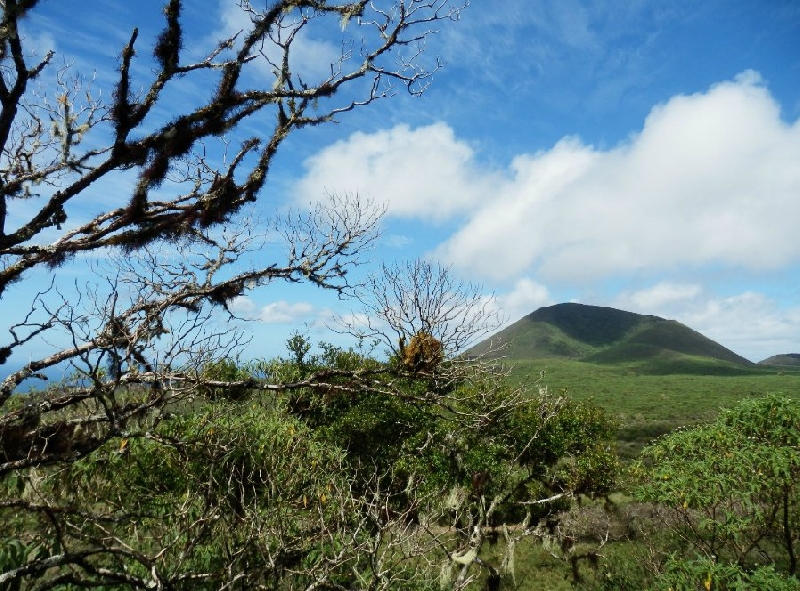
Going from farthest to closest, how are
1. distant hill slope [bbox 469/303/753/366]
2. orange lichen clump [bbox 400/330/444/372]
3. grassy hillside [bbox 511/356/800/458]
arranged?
distant hill slope [bbox 469/303/753/366]
grassy hillside [bbox 511/356/800/458]
orange lichen clump [bbox 400/330/444/372]

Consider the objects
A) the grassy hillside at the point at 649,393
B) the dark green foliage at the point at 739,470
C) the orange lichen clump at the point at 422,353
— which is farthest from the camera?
the grassy hillside at the point at 649,393

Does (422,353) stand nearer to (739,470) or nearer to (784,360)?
(739,470)

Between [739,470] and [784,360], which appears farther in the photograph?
[784,360]

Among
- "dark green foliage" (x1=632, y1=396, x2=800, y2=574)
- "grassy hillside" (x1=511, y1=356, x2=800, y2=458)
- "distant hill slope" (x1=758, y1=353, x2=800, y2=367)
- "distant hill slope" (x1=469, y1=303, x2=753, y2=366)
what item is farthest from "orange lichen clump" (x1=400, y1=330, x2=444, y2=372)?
"distant hill slope" (x1=758, y1=353, x2=800, y2=367)

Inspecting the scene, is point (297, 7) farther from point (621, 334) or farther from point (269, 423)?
point (621, 334)

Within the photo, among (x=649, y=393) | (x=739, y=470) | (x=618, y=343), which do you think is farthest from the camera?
(x=618, y=343)

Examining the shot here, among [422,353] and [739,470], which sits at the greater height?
[422,353]

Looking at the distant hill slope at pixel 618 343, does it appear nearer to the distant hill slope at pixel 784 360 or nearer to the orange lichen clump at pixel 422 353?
the distant hill slope at pixel 784 360

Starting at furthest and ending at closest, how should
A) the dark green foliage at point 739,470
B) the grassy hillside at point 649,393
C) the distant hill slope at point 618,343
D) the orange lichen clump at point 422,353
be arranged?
the distant hill slope at point 618,343 → the grassy hillside at point 649,393 → the orange lichen clump at point 422,353 → the dark green foliage at point 739,470

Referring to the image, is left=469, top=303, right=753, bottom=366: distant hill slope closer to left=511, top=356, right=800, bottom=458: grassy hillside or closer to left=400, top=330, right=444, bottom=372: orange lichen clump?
left=511, top=356, right=800, bottom=458: grassy hillside

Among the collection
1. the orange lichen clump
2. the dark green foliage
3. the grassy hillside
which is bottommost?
the grassy hillside

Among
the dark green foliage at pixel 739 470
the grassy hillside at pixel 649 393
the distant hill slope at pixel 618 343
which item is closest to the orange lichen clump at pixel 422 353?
the dark green foliage at pixel 739 470

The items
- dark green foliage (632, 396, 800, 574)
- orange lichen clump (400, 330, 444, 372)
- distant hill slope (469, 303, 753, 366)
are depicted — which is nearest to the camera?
dark green foliage (632, 396, 800, 574)

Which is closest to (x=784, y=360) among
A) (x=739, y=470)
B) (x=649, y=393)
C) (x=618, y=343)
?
(x=618, y=343)
